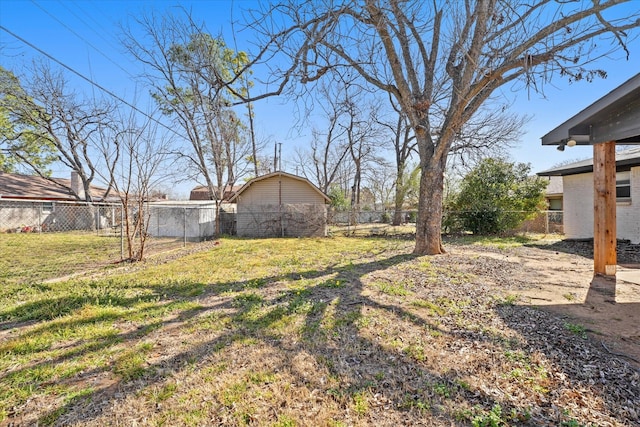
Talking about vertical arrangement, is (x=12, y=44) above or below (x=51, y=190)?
above

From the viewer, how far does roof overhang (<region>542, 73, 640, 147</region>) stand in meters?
4.10

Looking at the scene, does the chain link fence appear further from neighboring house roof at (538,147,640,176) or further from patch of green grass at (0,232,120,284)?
neighboring house roof at (538,147,640,176)

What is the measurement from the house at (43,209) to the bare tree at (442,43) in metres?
15.3

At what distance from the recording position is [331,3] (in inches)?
194

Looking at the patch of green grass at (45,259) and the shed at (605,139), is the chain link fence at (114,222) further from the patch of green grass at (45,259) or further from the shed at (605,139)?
the shed at (605,139)

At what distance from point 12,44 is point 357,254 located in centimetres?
983

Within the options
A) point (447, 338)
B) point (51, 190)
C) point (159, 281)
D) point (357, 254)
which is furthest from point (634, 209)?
point (51, 190)

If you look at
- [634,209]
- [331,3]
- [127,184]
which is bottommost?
[634,209]

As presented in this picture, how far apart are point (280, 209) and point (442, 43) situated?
947cm

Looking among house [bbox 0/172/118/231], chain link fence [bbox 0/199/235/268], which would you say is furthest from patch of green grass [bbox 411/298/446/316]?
house [bbox 0/172/118/231]

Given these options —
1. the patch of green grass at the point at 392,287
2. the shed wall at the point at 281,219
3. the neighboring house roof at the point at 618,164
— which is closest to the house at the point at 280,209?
the shed wall at the point at 281,219

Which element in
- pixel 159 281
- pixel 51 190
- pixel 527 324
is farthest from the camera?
pixel 51 190

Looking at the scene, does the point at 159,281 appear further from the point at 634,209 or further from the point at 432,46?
the point at 634,209

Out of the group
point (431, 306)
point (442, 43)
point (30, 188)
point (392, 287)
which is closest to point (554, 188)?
point (442, 43)
